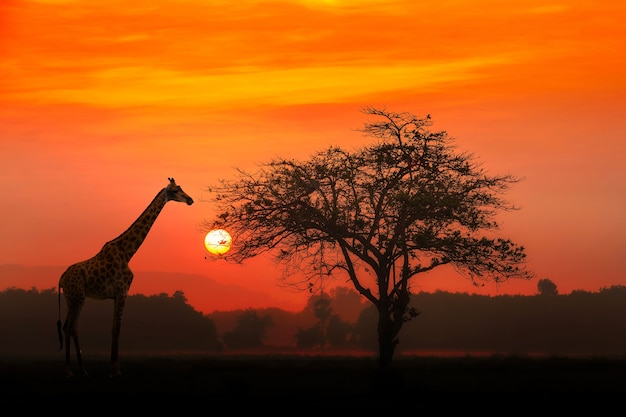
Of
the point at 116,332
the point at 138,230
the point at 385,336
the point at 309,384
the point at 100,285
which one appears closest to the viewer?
the point at 116,332

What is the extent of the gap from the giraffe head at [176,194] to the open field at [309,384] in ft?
19.8

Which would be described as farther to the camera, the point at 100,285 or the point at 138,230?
the point at 138,230

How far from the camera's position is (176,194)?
3338 cm

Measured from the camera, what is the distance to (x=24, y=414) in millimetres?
24250

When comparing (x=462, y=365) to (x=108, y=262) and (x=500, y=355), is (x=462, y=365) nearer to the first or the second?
(x=500, y=355)

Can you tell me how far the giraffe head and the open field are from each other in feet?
19.8

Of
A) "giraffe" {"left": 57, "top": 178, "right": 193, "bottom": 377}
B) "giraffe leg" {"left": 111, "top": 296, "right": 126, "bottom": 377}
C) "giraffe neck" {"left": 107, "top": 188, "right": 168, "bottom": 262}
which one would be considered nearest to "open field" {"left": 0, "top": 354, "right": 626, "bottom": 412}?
Answer: "giraffe leg" {"left": 111, "top": 296, "right": 126, "bottom": 377}

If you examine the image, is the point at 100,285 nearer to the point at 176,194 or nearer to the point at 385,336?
the point at 176,194

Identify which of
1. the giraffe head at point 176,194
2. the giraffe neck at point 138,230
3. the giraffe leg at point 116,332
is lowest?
the giraffe leg at point 116,332

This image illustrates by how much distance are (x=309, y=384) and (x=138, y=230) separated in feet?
25.4

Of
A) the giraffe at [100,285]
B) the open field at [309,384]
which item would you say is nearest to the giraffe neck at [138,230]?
the giraffe at [100,285]

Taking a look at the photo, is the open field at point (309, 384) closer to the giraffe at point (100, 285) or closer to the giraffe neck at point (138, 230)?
the giraffe at point (100, 285)

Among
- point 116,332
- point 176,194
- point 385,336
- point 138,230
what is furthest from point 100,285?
point 385,336

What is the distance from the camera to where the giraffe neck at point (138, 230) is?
106 feet
